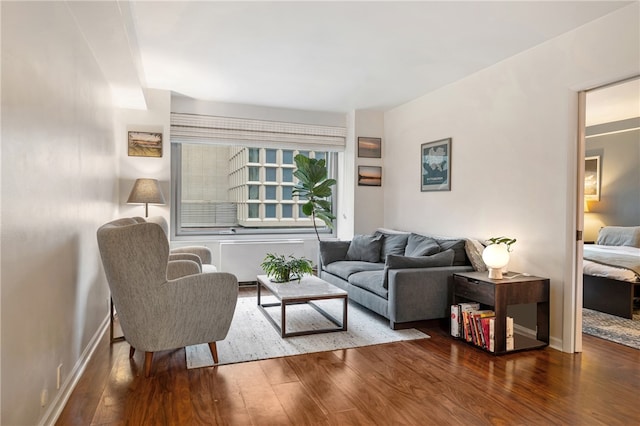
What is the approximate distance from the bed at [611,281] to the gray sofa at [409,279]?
5.20 ft

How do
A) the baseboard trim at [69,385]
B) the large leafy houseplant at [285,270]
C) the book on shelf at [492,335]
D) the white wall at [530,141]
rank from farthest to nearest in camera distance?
the large leafy houseplant at [285,270] → the book on shelf at [492,335] → the white wall at [530,141] → the baseboard trim at [69,385]

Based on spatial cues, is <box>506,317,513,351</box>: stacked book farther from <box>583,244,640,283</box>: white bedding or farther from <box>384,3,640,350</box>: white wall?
<box>583,244,640,283</box>: white bedding

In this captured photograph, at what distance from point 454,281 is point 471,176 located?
1267 millimetres

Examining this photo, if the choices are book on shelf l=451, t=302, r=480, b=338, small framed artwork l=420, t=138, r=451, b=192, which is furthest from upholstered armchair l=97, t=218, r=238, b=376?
small framed artwork l=420, t=138, r=451, b=192

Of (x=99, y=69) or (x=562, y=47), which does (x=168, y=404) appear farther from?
(x=562, y=47)

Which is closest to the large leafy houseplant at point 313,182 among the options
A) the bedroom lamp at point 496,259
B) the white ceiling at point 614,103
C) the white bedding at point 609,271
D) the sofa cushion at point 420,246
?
the sofa cushion at point 420,246

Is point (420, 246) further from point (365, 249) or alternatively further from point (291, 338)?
point (291, 338)

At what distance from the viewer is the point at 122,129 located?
4.82 meters

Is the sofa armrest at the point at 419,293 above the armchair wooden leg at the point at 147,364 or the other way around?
above

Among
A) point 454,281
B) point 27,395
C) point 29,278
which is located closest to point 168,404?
point 27,395

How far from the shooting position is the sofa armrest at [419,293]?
3.65m

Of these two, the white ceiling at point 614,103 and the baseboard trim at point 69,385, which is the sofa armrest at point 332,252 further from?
the white ceiling at point 614,103

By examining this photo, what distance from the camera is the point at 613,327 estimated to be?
12.9 feet

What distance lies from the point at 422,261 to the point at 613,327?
1936 mm
